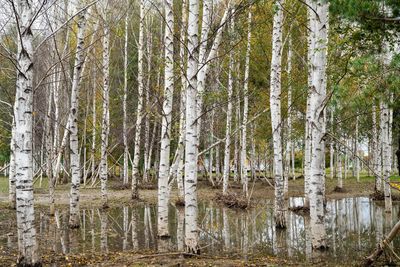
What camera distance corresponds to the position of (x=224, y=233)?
1096 cm

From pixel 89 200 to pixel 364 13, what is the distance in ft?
48.7

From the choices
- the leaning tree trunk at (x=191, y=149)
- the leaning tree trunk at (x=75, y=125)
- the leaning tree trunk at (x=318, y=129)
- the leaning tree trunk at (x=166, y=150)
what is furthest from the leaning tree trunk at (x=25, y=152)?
the leaning tree trunk at (x=318, y=129)

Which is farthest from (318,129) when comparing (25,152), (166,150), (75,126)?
(75,126)

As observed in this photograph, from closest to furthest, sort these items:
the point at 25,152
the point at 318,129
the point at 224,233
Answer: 1. the point at 25,152
2. the point at 318,129
3. the point at 224,233

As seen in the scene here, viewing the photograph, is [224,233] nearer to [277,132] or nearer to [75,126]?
[277,132]

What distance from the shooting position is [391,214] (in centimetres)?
1459

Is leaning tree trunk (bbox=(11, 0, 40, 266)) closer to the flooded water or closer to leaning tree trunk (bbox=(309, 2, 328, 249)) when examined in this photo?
the flooded water

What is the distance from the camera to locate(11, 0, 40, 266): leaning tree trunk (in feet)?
20.8

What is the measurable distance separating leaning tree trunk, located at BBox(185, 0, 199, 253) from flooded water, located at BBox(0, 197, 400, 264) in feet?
3.27

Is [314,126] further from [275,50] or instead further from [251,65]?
[251,65]

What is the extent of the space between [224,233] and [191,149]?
414cm

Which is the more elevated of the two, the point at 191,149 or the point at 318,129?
the point at 318,129

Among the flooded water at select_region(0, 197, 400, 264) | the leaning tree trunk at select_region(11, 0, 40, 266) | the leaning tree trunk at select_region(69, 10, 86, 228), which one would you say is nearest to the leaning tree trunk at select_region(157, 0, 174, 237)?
the flooded water at select_region(0, 197, 400, 264)

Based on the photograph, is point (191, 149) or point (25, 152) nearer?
point (25, 152)
